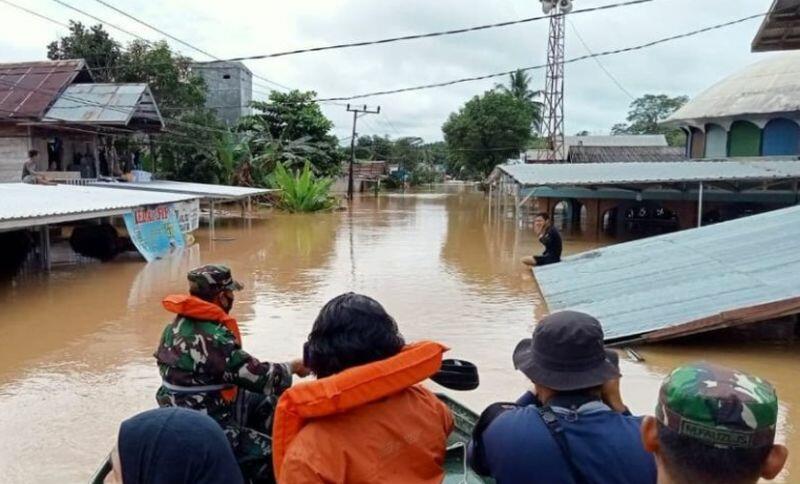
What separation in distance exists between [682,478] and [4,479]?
183 inches

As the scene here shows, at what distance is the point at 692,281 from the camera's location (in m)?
7.91

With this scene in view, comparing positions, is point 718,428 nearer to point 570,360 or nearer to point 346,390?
point 570,360

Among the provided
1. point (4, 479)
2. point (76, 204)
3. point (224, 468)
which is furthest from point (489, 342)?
point (76, 204)

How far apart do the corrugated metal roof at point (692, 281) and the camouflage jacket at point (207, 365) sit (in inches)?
203

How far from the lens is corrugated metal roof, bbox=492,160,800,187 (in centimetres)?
1747

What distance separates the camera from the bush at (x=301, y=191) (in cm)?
3053

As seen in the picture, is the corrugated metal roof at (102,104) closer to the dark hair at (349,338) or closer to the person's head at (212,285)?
the person's head at (212,285)

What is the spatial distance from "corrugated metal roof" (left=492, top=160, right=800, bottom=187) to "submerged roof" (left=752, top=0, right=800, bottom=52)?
8.19 meters

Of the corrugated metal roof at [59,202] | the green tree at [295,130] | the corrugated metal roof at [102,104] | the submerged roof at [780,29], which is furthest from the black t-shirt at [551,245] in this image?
the green tree at [295,130]

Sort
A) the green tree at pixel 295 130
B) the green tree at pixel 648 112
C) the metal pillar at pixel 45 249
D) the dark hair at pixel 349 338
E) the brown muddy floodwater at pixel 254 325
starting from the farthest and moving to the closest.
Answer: the green tree at pixel 648 112 → the green tree at pixel 295 130 → the metal pillar at pixel 45 249 → the brown muddy floodwater at pixel 254 325 → the dark hair at pixel 349 338

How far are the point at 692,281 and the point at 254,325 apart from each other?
18.3 ft

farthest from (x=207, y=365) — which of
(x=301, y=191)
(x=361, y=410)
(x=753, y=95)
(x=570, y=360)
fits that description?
(x=301, y=191)

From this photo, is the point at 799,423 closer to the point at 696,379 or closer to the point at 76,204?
the point at 696,379

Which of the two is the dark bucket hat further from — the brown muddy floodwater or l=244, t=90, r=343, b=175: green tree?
l=244, t=90, r=343, b=175: green tree
